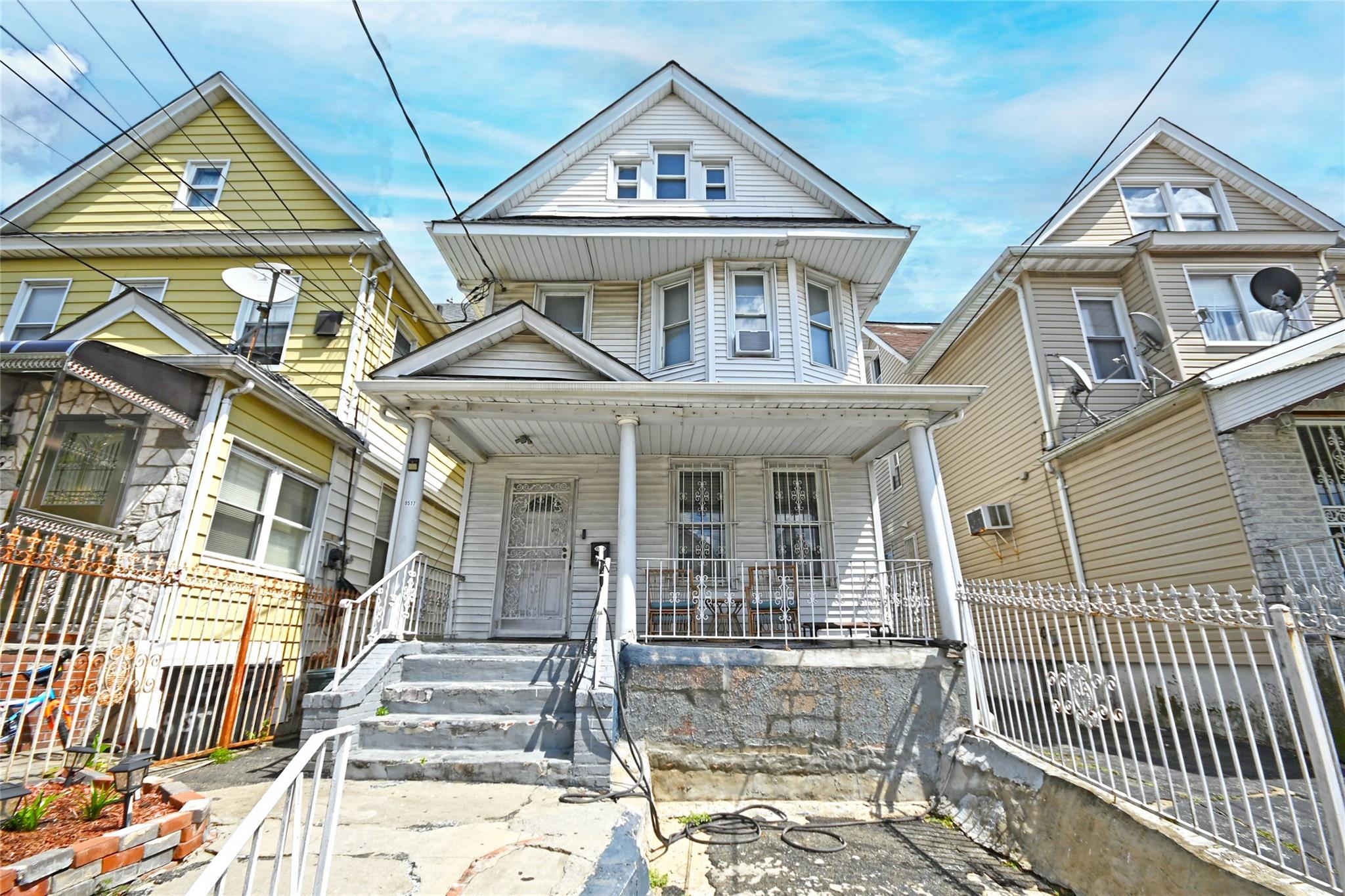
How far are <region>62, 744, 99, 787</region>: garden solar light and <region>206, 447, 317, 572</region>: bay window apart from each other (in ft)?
10.1

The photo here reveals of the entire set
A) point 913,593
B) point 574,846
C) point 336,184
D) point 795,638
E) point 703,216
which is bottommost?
point 574,846

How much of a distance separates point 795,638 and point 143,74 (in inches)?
364

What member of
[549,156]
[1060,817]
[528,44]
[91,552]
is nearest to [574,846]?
[1060,817]

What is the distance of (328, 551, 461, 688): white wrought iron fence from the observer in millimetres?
5746

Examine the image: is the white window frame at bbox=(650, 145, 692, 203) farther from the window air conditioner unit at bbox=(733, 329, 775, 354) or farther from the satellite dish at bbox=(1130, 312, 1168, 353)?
the satellite dish at bbox=(1130, 312, 1168, 353)

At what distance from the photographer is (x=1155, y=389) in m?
9.91

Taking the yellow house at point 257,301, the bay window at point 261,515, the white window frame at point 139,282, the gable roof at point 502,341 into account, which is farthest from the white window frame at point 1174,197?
the white window frame at point 139,282

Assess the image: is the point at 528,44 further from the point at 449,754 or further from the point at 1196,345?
the point at 1196,345

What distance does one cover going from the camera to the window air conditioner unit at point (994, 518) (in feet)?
35.6

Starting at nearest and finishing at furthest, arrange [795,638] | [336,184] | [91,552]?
[91,552] → [795,638] → [336,184]

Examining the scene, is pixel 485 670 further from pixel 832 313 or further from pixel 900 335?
pixel 900 335

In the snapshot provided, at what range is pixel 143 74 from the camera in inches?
251

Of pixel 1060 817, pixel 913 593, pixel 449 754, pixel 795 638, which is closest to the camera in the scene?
pixel 1060 817

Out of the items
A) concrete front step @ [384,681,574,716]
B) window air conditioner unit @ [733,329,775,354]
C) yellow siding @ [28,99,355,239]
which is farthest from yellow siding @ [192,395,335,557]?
window air conditioner unit @ [733,329,775,354]
